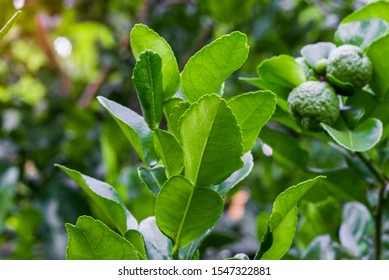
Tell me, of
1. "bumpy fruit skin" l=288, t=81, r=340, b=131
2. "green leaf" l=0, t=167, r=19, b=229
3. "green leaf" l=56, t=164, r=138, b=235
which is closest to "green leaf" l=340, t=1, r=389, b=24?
"bumpy fruit skin" l=288, t=81, r=340, b=131

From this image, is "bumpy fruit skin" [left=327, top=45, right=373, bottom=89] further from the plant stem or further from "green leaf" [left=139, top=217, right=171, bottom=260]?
"green leaf" [left=139, top=217, right=171, bottom=260]

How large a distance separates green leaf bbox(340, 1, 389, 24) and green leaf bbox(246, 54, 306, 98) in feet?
0.36

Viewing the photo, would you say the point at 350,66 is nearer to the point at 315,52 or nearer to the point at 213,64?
the point at 315,52

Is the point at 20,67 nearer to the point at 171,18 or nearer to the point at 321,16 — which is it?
the point at 171,18

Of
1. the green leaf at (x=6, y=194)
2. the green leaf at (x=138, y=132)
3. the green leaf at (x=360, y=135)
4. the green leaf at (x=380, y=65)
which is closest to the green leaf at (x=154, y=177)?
the green leaf at (x=138, y=132)

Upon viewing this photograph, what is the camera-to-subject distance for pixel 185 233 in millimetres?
555

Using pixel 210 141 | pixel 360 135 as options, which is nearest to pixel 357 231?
pixel 360 135

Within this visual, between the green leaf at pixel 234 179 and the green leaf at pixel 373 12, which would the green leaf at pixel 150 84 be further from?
the green leaf at pixel 373 12

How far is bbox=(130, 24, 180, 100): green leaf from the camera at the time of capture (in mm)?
572

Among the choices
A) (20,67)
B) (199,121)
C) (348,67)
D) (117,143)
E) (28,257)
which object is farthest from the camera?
(20,67)

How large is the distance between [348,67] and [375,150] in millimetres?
181

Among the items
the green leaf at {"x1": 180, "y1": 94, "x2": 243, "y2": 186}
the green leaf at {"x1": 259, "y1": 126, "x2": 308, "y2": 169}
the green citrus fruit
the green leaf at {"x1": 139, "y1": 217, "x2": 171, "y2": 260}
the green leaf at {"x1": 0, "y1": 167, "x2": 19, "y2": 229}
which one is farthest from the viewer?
the green leaf at {"x1": 0, "y1": 167, "x2": 19, "y2": 229}

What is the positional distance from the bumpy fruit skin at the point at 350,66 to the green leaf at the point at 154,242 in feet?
0.83
